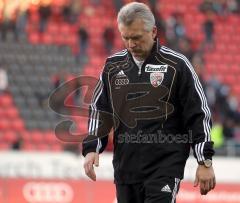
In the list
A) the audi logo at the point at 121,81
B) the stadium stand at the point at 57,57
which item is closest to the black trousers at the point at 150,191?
the audi logo at the point at 121,81

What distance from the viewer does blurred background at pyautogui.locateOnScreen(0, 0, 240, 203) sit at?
16219 millimetres

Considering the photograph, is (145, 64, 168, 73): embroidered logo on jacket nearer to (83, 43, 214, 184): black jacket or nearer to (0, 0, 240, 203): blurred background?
(83, 43, 214, 184): black jacket

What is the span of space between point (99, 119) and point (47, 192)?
6.55 metres

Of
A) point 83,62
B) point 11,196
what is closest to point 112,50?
point 83,62

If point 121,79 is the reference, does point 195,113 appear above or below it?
below

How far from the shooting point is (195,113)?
5.33 m

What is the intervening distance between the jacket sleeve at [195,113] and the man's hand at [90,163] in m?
0.63

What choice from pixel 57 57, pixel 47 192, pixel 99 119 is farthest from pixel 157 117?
pixel 57 57

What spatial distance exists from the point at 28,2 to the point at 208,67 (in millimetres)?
5020

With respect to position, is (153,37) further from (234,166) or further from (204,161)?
(234,166)

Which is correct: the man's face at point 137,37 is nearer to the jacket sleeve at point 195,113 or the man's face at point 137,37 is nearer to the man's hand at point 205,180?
the jacket sleeve at point 195,113

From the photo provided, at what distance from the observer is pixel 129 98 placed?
5484mm

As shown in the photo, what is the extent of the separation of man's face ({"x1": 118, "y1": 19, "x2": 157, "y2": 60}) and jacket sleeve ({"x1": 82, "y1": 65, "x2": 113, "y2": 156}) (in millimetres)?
374

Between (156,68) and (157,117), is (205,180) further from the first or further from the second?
(156,68)
